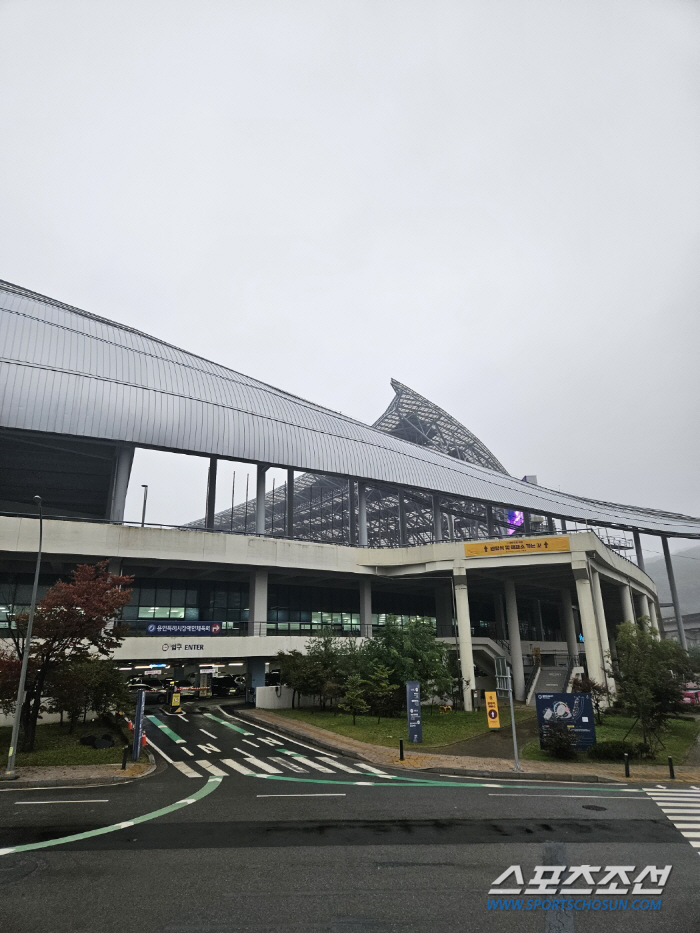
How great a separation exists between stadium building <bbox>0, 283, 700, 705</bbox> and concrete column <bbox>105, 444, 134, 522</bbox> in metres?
0.13

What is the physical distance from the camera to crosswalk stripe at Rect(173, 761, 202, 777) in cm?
2191

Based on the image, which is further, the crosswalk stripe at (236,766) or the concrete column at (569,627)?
the concrete column at (569,627)

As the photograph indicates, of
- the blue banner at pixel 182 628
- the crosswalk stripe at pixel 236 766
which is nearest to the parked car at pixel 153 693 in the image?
the blue banner at pixel 182 628

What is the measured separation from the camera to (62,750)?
25.1m

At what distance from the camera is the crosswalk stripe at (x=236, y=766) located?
874 inches

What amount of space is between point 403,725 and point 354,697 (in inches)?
132

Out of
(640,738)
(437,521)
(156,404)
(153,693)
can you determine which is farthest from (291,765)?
(437,521)

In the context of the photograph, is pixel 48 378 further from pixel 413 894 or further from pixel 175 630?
pixel 413 894

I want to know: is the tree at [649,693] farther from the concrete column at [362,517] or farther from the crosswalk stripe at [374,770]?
the concrete column at [362,517]

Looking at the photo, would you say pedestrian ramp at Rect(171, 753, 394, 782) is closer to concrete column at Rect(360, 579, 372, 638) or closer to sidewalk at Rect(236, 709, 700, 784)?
sidewalk at Rect(236, 709, 700, 784)

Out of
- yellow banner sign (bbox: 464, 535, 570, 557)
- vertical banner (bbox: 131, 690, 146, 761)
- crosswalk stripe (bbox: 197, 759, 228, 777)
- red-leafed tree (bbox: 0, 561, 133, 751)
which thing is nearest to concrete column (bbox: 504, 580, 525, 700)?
yellow banner sign (bbox: 464, 535, 570, 557)

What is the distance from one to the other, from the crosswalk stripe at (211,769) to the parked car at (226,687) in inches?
1278

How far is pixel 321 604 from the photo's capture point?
60.5m

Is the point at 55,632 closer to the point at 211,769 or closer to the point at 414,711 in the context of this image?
the point at 211,769
